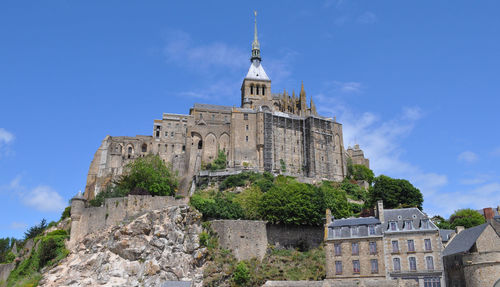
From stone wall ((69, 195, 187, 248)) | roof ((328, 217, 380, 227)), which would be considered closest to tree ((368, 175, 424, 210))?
roof ((328, 217, 380, 227))

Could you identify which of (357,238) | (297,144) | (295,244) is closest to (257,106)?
(297,144)

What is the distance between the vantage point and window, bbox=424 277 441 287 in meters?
37.3

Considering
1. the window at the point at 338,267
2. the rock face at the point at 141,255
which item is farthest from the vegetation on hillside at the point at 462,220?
the rock face at the point at 141,255

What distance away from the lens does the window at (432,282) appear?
3734 centimetres

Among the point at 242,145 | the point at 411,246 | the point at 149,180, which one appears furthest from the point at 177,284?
the point at 242,145

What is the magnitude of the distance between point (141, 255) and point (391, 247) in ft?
74.5

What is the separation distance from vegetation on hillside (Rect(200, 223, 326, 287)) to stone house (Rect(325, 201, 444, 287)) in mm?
3478

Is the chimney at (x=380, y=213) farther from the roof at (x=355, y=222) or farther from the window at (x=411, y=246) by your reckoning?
the window at (x=411, y=246)

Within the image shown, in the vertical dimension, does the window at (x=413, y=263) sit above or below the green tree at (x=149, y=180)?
below

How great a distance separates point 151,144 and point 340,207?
40.6m

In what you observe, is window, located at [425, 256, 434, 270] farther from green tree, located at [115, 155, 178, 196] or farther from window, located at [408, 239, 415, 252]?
green tree, located at [115, 155, 178, 196]

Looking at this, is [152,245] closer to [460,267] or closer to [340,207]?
[340,207]

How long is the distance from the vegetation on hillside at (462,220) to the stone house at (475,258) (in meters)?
13.4

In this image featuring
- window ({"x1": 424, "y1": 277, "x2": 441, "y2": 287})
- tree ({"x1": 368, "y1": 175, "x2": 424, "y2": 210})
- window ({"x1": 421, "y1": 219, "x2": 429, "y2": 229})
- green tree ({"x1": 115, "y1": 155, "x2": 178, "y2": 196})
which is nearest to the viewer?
window ({"x1": 424, "y1": 277, "x2": 441, "y2": 287})
